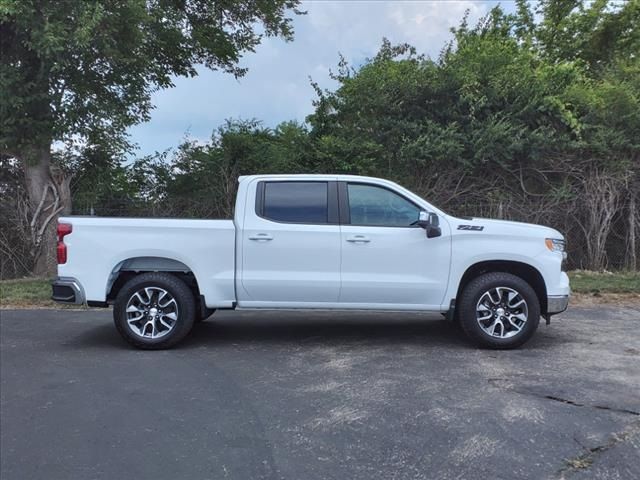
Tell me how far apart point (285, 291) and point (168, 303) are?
130 centimetres

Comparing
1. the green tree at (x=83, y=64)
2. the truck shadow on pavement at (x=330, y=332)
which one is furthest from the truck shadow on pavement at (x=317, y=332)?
the green tree at (x=83, y=64)

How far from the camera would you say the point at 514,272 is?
6.25m

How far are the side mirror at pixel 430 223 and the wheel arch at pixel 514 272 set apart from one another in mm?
550

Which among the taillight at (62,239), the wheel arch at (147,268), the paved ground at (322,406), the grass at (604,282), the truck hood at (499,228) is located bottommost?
the paved ground at (322,406)

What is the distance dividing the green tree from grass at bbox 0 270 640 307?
1590 millimetres

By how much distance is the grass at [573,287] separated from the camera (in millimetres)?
9234

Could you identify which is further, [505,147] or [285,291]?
[505,147]

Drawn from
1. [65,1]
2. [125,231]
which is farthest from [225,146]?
[125,231]

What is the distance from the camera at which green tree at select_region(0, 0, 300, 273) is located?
29.2 ft

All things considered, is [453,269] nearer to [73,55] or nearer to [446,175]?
[446,175]

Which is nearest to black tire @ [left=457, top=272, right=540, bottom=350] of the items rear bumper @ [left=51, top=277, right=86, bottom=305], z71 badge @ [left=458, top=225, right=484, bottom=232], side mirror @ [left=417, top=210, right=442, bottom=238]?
z71 badge @ [left=458, top=225, right=484, bottom=232]

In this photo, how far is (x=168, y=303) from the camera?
20.2 feet

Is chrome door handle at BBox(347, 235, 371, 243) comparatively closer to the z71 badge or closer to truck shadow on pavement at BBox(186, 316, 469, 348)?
the z71 badge

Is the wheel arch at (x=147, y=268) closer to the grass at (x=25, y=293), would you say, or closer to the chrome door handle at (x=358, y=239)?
the chrome door handle at (x=358, y=239)
